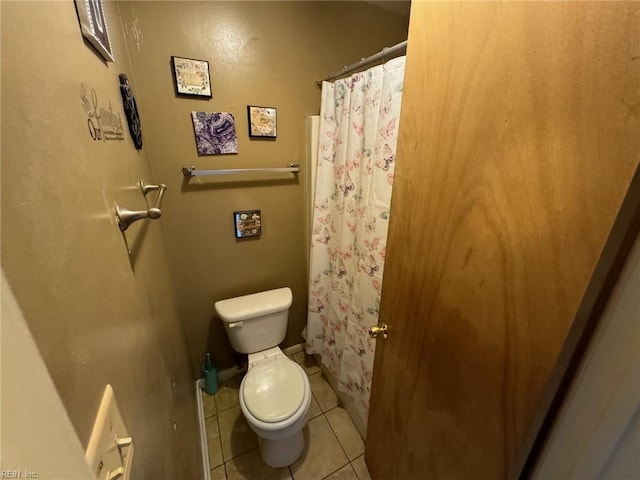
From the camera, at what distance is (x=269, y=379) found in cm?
141

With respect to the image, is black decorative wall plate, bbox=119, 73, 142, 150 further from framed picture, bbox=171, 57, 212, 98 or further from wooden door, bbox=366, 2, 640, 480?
wooden door, bbox=366, 2, 640, 480

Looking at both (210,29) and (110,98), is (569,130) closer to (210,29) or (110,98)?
(110,98)

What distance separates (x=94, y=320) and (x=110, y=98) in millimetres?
623

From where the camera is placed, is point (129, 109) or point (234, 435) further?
point (234, 435)

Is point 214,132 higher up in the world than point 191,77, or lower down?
lower down

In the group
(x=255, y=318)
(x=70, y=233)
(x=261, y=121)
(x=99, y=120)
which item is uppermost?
(x=261, y=121)

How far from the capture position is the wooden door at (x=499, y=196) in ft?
1.22

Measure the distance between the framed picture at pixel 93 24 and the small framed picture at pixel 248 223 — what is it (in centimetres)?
91

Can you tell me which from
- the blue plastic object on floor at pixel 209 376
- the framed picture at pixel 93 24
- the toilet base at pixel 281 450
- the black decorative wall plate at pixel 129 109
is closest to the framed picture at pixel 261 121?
the black decorative wall plate at pixel 129 109

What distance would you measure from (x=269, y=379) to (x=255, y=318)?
0.34 metres

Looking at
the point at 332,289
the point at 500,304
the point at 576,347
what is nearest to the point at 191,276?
the point at 332,289

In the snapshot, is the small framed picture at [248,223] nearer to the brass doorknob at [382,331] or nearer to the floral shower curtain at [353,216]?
the floral shower curtain at [353,216]

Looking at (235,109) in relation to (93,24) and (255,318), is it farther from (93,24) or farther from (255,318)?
(255,318)

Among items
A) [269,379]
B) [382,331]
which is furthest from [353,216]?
Result: [269,379]
